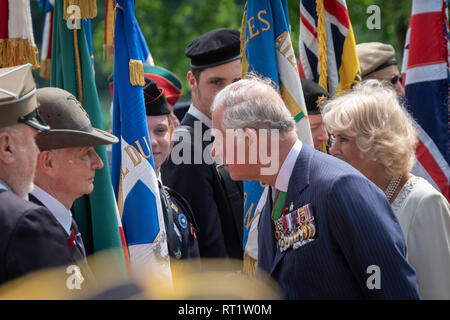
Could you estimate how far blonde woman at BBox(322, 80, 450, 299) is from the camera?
125 inches

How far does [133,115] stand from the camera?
3.75 metres

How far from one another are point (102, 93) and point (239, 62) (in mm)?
14805

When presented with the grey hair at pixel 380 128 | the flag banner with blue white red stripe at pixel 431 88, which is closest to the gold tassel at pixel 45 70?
the grey hair at pixel 380 128

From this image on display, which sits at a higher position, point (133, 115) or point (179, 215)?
point (133, 115)

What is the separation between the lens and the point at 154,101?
13.9 feet

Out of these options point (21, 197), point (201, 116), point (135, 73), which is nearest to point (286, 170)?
point (21, 197)

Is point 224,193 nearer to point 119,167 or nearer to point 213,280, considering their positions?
point 119,167

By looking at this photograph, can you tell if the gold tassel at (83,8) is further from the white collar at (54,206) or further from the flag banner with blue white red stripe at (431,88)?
the flag banner with blue white red stripe at (431,88)

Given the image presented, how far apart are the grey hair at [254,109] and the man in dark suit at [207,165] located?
4.00 ft

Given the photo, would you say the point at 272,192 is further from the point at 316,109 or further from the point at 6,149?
the point at 316,109

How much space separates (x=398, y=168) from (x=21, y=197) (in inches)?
82.1

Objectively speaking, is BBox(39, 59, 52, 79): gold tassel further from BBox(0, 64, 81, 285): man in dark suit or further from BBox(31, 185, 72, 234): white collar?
BBox(0, 64, 81, 285): man in dark suit

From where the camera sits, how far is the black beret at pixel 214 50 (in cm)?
462
